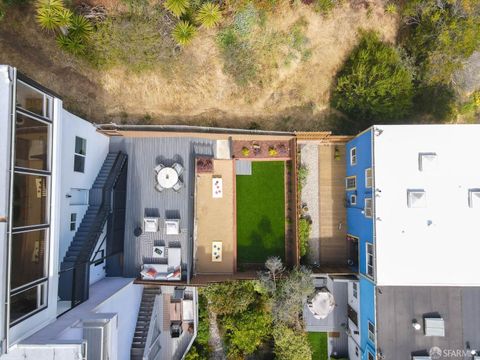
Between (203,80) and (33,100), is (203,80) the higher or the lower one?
the higher one

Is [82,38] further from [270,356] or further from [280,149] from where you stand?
[270,356]

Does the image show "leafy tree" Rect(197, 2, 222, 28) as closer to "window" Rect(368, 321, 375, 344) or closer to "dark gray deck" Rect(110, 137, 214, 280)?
"dark gray deck" Rect(110, 137, 214, 280)

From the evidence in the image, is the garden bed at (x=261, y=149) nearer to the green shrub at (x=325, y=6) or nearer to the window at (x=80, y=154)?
the green shrub at (x=325, y=6)

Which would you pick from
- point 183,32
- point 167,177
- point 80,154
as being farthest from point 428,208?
point 80,154

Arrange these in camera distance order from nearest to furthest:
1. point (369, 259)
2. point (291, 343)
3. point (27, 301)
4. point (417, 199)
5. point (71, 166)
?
point (27, 301) → point (71, 166) → point (417, 199) → point (369, 259) → point (291, 343)

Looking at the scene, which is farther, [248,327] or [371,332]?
[248,327]

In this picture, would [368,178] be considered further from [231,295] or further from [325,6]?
[231,295]

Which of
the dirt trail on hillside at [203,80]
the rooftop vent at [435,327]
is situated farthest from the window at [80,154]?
the rooftop vent at [435,327]

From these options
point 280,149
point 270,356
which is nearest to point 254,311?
point 270,356
